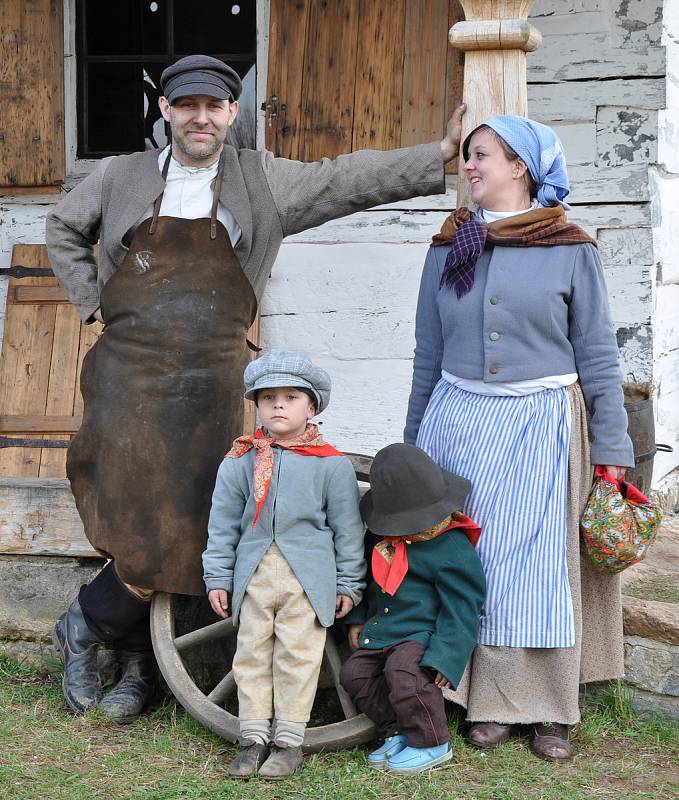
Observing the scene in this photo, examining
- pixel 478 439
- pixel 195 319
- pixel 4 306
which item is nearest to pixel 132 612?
pixel 195 319

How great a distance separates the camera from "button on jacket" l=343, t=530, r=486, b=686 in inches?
121

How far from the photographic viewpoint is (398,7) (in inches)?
190

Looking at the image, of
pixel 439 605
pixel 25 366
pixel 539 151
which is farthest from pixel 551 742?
pixel 25 366

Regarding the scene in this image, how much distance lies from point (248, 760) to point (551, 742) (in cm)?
87

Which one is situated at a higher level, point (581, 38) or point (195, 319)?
point (581, 38)

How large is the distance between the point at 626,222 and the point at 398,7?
138 cm

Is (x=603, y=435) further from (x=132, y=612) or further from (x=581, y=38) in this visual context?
(x=581, y=38)

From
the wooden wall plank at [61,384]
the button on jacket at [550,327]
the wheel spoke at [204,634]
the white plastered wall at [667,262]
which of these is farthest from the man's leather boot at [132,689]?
the white plastered wall at [667,262]

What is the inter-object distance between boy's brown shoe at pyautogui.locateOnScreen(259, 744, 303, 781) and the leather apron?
62cm

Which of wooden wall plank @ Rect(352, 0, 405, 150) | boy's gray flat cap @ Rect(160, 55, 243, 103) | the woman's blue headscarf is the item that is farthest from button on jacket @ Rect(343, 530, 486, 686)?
wooden wall plank @ Rect(352, 0, 405, 150)

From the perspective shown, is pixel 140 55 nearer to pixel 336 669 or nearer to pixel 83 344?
pixel 83 344

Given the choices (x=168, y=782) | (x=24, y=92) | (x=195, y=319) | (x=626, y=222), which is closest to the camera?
(x=168, y=782)

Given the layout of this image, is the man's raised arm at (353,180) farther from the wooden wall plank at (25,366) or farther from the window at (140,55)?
the wooden wall plank at (25,366)

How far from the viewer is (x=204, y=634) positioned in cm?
353
